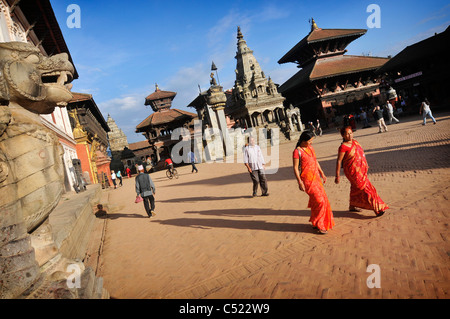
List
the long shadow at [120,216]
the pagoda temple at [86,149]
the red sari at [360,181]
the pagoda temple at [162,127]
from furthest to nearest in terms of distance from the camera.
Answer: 1. the pagoda temple at [162,127]
2. the pagoda temple at [86,149]
3. the long shadow at [120,216]
4. the red sari at [360,181]

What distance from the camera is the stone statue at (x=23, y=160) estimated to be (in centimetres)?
208

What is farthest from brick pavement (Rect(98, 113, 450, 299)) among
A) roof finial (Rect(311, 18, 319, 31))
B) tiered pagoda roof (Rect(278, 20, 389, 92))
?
roof finial (Rect(311, 18, 319, 31))

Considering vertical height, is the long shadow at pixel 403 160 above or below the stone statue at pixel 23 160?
below

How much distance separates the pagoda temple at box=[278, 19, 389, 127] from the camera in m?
29.3

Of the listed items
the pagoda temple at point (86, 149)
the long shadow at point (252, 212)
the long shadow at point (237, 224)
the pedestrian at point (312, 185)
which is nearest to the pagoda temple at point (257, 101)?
the pagoda temple at point (86, 149)

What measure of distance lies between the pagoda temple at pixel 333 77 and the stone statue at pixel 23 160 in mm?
28666

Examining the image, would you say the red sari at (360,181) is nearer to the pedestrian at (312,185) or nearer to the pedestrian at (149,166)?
the pedestrian at (312,185)

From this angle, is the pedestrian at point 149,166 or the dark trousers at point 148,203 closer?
the dark trousers at point 148,203

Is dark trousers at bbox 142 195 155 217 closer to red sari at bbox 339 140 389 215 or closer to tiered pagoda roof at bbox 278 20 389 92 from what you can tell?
red sari at bbox 339 140 389 215

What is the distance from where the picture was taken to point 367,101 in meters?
30.8

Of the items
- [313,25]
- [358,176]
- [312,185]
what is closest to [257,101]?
[313,25]

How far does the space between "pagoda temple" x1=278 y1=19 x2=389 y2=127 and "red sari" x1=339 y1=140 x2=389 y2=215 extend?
83.8 feet
